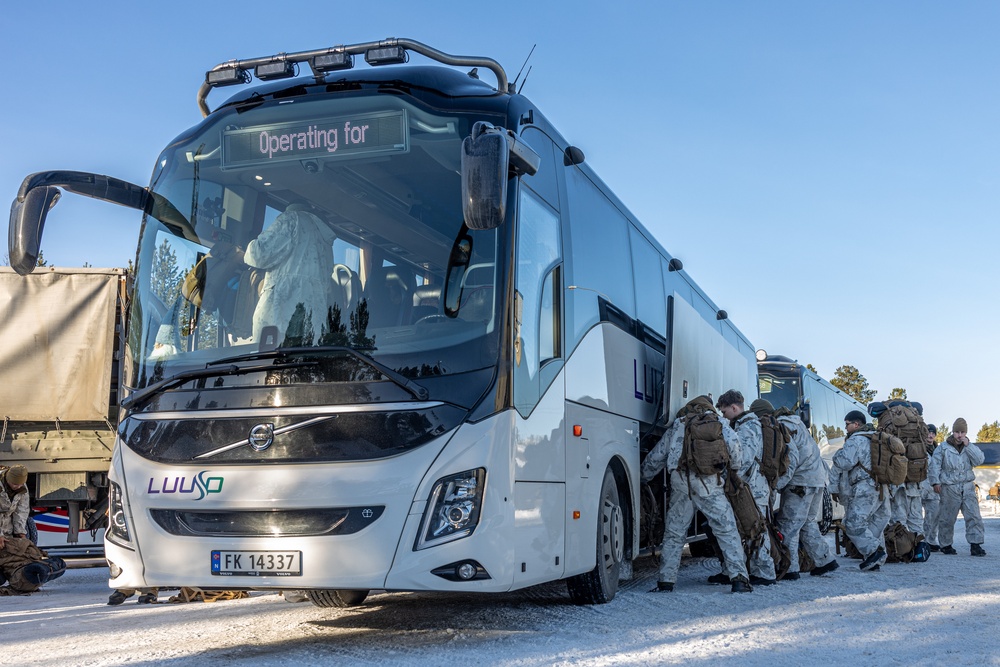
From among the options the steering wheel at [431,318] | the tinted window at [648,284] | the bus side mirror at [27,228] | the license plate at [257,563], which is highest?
the tinted window at [648,284]

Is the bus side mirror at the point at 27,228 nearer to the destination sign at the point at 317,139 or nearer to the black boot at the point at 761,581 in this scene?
the destination sign at the point at 317,139

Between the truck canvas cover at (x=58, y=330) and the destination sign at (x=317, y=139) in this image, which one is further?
the truck canvas cover at (x=58, y=330)

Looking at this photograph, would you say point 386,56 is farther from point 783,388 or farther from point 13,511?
point 783,388

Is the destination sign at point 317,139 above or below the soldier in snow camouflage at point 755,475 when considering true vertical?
above

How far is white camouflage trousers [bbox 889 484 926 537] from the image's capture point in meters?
13.8

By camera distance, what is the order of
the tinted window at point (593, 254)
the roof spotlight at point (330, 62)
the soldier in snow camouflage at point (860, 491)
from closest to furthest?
the roof spotlight at point (330, 62) < the tinted window at point (593, 254) < the soldier in snow camouflage at point (860, 491)

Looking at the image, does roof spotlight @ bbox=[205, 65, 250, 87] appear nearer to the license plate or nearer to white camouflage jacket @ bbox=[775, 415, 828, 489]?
the license plate

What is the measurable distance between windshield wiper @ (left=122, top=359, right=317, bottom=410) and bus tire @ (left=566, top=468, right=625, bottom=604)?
117 inches

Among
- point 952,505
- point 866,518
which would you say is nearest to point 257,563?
point 866,518

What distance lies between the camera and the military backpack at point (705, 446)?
30.7 ft

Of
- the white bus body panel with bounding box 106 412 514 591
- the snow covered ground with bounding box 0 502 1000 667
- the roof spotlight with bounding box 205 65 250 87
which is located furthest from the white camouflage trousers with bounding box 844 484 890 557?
the roof spotlight with bounding box 205 65 250 87

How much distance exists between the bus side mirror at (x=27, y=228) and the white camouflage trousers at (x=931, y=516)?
14.0m

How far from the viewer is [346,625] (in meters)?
7.41

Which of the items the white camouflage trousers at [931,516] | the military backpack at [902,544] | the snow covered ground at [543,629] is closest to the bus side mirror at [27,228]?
Result: the snow covered ground at [543,629]
